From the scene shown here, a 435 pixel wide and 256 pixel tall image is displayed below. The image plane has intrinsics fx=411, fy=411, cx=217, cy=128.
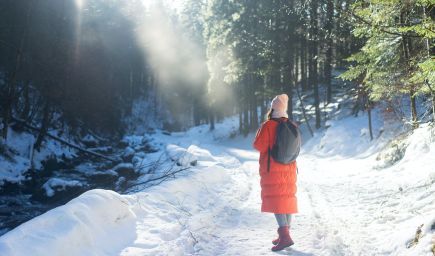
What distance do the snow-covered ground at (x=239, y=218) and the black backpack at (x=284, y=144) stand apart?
1296mm

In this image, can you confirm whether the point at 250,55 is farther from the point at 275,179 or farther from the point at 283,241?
the point at 283,241

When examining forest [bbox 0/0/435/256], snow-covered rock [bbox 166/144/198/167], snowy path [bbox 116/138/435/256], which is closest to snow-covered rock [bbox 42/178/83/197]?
forest [bbox 0/0/435/256]

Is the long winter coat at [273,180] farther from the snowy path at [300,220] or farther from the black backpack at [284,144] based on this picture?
the snowy path at [300,220]

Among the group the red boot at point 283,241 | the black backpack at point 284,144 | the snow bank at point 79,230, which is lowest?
the red boot at point 283,241

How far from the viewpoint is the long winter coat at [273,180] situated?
20.0 feet

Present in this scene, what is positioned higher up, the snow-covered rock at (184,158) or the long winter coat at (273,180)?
the long winter coat at (273,180)

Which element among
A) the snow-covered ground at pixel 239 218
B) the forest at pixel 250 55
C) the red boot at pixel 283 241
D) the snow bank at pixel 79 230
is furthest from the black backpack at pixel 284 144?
the snow bank at pixel 79 230

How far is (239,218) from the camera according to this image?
25.7 feet

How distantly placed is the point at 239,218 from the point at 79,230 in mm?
3427

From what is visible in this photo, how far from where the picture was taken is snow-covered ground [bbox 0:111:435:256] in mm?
5133

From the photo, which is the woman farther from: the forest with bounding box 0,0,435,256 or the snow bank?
the snow bank

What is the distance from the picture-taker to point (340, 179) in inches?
476

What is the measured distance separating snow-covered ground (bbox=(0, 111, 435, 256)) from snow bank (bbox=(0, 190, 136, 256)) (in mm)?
12

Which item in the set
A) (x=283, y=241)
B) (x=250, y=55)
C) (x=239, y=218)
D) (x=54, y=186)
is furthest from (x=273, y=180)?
(x=250, y=55)
